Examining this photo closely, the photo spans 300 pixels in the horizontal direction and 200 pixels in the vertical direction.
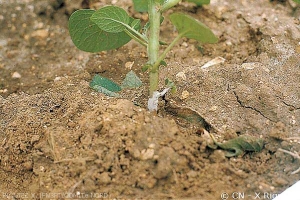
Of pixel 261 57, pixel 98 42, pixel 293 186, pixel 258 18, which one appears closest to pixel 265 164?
pixel 293 186

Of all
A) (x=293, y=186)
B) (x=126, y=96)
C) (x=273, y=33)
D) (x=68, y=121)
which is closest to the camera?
(x=293, y=186)

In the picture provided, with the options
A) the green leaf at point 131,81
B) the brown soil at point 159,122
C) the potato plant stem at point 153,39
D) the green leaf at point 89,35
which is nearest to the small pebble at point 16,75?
the brown soil at point 159,122

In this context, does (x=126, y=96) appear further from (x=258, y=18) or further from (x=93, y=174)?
(x=258, y=18)

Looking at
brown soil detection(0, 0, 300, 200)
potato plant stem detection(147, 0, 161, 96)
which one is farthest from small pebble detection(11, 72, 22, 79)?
potato plant stem detection(147, 0, 161, 96)

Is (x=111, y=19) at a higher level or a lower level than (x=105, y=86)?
higher

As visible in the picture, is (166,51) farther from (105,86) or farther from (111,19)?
(105,86)

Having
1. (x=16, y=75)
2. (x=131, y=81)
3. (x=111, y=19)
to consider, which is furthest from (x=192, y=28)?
(x=16, y=75)
